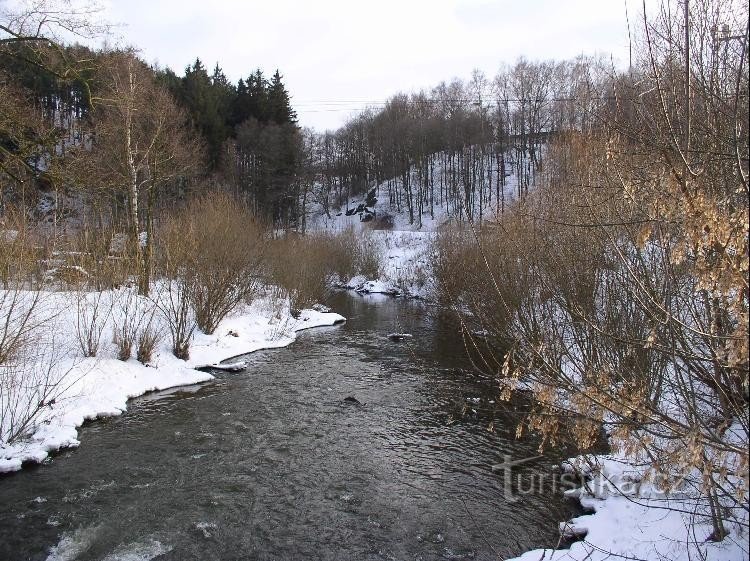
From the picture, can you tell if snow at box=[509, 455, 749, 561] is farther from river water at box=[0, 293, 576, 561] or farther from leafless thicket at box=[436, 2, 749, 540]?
river water at box=[0, 293, 576, 561]

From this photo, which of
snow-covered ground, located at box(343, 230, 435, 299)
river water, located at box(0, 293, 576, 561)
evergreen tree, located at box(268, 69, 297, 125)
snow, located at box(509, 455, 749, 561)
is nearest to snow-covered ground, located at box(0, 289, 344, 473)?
river water, located at box(0, 293, 576, 561)

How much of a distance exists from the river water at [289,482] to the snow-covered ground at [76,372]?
1.21ft

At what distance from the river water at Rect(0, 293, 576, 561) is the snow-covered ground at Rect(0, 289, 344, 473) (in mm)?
369

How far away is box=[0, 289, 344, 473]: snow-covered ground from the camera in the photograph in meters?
7.62

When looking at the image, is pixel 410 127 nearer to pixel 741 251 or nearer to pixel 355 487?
pixel 355 487

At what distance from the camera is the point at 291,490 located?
6.62 meters

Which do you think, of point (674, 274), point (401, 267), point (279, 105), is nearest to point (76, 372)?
point (674, 274)

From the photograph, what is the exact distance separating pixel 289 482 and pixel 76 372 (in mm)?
5508

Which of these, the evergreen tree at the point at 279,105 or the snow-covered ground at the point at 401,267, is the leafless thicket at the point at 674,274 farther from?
the evergreen tree at the point at 279,105

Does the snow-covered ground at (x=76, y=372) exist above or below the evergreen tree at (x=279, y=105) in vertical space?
below

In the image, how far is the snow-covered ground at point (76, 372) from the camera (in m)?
7.62

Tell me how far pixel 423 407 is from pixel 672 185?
7.74m

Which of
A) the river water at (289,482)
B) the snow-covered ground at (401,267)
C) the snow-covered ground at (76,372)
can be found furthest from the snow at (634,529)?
the snow-covered ground at (401,267)

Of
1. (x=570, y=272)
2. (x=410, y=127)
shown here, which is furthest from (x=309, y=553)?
(x=410, y=127)
